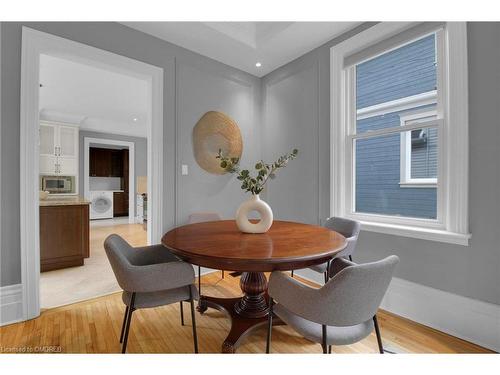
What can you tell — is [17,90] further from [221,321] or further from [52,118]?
[52,118]

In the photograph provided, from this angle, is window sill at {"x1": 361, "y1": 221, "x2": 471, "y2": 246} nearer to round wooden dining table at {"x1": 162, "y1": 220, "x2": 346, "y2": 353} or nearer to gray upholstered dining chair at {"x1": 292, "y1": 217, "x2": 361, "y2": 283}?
gray upholstered dining chair at {"x1": 292, "y1": 217, "x2": 361, "y2": 283}

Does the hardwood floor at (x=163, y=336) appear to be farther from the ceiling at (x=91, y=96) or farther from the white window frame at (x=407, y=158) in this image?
the ceiling at (x=91, y=96)

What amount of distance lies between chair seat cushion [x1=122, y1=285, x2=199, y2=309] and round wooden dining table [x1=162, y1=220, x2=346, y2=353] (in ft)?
0.92

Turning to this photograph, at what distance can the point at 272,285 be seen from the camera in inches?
49.1

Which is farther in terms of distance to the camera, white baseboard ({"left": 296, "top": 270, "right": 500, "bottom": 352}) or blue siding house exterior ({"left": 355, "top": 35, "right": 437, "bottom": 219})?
blue siding house exterior ({"left": 355, "top": 35, "right": 437, "bottom": 219})

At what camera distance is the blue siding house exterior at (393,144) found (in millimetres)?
2051

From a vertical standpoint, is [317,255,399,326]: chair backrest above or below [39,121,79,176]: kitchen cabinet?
below

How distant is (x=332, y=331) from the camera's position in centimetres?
112

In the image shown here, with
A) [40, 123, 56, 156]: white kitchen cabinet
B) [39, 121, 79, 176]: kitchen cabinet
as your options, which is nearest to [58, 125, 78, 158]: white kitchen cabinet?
[39, 121, 79, 176]: kitchen cabinet

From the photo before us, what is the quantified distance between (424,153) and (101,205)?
765 cm

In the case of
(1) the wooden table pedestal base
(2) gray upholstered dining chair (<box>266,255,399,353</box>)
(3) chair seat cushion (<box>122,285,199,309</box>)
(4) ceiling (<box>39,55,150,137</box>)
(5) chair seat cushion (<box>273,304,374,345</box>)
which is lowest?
(1) the wooden table pedestal base

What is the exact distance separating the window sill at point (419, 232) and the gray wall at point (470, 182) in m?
0.05

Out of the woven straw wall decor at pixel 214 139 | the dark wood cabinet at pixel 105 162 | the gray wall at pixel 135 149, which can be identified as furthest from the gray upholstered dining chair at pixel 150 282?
the dark wood cabinet at pixel 105 162

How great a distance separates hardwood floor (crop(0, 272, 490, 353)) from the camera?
1609 mm
